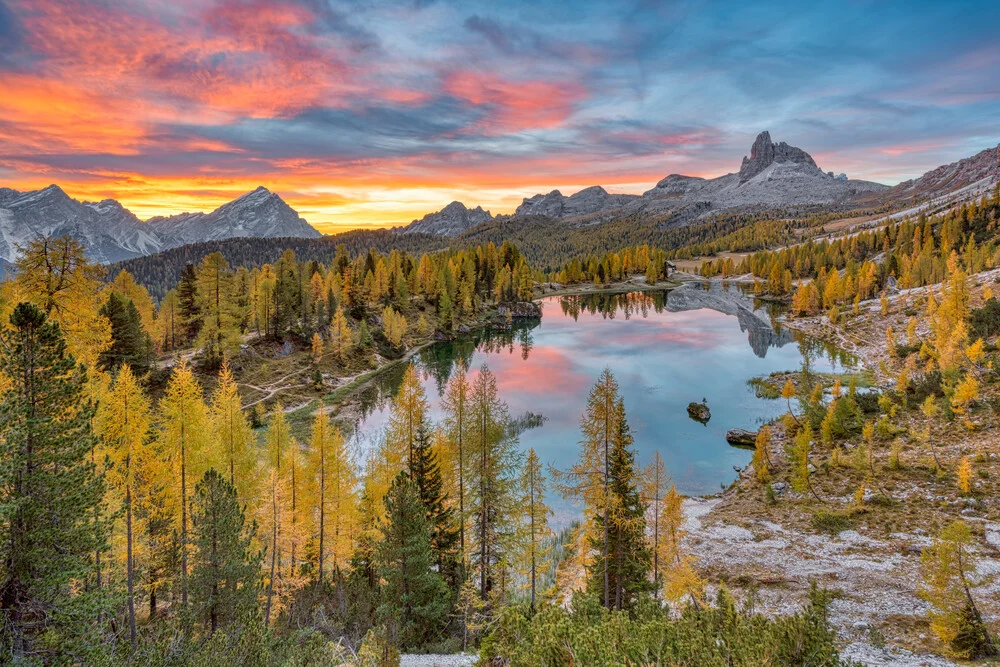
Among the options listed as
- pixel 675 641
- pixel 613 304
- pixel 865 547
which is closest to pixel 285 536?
pixel 675 641

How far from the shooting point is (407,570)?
21969mm

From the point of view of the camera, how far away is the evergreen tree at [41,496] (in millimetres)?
10039

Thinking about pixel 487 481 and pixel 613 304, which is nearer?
pixel 487 481

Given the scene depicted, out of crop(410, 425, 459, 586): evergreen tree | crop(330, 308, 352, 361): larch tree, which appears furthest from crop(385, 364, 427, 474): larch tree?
crop(330, 308, 352, 361): larch tree

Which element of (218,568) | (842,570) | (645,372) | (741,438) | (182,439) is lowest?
(842,570)

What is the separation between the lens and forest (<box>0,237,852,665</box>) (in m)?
10.3

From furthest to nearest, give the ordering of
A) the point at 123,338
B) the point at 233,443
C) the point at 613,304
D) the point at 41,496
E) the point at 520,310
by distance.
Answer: the point at 613,304, the point at 520,310, the point at 123,338, the point at 233,443, the point at 41,496

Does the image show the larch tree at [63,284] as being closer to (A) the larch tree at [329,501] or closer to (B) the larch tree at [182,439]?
(B) the larch tree at [182,439]

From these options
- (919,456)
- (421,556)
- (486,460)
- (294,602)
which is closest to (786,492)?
(919,456)

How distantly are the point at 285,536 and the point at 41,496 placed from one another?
14384mm

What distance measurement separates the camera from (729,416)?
203ft

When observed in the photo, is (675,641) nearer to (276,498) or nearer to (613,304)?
(276,498)

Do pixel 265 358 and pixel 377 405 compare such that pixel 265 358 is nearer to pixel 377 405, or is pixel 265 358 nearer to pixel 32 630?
pixel 377 405

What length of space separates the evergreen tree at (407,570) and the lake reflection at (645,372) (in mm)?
9294
